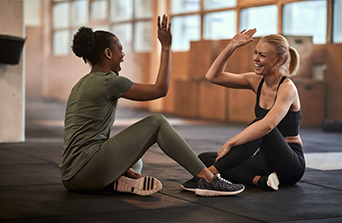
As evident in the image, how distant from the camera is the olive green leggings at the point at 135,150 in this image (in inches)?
91.5

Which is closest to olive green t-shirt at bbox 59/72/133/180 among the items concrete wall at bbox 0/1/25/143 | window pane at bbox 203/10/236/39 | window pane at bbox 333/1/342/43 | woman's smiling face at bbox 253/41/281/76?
woman's smiling face at bbox 253/41/281/76

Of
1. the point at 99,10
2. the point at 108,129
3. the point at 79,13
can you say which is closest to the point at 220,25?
the point at 99,10

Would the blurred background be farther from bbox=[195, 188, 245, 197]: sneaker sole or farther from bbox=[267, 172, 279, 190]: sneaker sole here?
bbox=[267, 172, 279, 190]: sneaker sole

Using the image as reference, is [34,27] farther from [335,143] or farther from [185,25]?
[335,143]

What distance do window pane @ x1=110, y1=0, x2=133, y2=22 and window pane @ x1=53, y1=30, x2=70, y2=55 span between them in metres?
2.78

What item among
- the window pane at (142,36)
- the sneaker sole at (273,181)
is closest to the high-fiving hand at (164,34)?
the sneaker sole at (273,181)

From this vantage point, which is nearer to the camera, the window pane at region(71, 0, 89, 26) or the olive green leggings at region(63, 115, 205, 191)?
the olive green leggings at region(63, 115, 205, 191)

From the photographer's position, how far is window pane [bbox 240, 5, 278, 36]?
30.0ft

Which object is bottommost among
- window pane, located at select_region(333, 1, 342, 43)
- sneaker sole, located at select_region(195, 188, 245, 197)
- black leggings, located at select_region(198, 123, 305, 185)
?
sneaker sole, located at select_region(195, 188, 245, 197)

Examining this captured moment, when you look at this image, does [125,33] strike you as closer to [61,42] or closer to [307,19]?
[61,42]

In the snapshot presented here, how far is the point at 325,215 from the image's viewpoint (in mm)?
2141

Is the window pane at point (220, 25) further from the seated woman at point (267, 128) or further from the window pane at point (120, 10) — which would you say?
the seated woman at point (267, 128)

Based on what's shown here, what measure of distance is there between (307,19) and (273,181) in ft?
21.4

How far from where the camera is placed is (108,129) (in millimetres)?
2457
